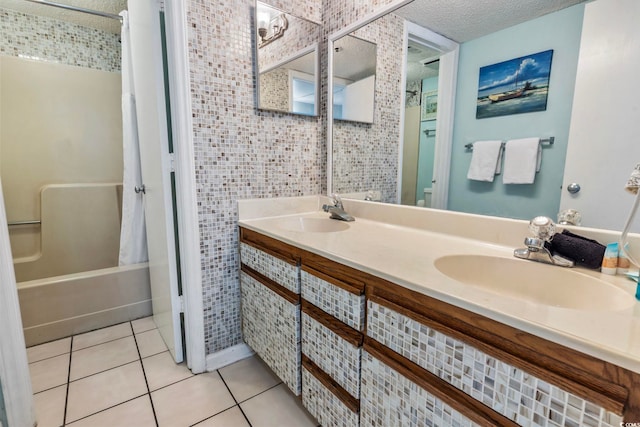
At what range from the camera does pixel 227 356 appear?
64.0 inches

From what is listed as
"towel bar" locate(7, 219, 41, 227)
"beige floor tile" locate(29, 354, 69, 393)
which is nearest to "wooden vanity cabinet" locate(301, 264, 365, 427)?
"beige floor tile" locate(29, 354, 69, 393)

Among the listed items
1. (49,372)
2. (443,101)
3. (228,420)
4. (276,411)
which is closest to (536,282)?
(443,101)

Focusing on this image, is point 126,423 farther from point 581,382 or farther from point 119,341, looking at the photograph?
point 581,382

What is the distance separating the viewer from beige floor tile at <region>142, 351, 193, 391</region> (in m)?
1.49

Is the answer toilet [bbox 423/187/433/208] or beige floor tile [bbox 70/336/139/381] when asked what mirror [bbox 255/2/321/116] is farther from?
beige floor tile [bbox 70/336/139/381]

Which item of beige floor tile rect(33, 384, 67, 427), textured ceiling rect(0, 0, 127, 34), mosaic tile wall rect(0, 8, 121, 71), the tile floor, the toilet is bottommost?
beige floor tile rect(33, 384, 67, 427)

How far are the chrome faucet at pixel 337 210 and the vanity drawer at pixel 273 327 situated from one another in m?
0.55

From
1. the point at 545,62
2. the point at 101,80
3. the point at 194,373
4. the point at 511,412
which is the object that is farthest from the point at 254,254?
the point at 101,80

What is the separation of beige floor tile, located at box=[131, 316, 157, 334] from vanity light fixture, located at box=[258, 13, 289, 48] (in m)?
1.94

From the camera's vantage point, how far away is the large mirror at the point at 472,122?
903 mm

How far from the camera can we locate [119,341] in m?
1.83

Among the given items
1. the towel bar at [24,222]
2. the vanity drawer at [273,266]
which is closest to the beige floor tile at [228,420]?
the vanity drawer at [273,266]

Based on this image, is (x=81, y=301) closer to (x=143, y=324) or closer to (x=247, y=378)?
(x=143, y=324)

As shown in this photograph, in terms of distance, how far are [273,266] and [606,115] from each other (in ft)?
4.04
